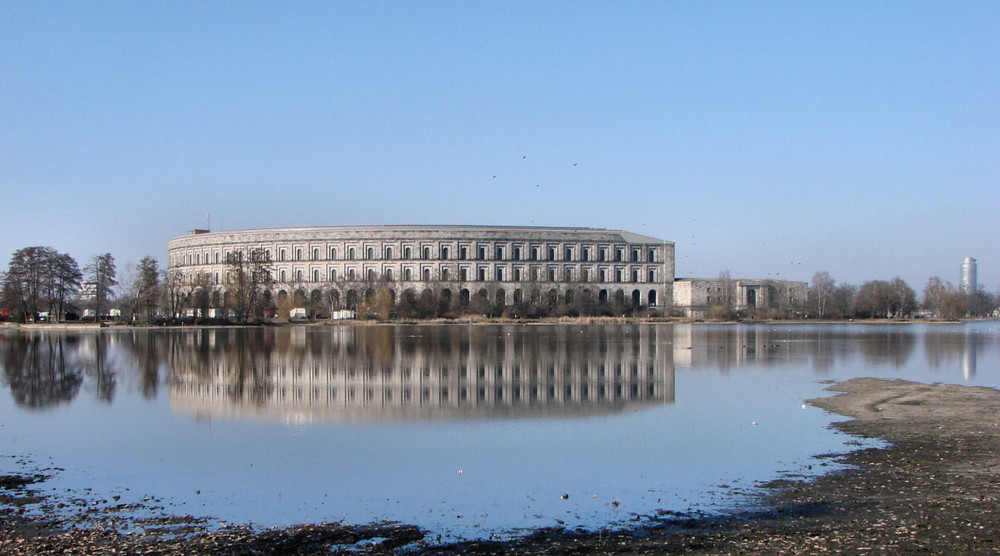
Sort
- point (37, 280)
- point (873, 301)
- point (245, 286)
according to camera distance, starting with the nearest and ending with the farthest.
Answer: point (37, 280)
point (245, 286)
point (873, 301)

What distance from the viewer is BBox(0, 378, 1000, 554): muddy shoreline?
7953 millimetres

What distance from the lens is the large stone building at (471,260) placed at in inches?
4786

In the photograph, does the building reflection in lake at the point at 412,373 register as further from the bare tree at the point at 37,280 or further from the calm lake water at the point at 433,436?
the bare tree at the point at 37,280

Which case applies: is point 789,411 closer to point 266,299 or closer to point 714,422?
point 714,422

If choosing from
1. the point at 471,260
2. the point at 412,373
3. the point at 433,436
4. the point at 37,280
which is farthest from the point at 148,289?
the point at 433,436

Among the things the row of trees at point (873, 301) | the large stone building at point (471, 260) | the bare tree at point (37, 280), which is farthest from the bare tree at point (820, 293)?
the bare tree at point (37, 280)

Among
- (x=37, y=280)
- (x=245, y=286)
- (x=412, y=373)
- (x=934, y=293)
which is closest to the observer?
(x=412, y=373)

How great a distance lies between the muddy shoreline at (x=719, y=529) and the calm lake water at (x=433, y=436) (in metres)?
0.47

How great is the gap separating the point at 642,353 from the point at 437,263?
86.3 metres

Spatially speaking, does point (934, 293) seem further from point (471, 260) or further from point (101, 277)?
point (101, 277)

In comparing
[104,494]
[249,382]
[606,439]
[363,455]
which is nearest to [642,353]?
[249,382]

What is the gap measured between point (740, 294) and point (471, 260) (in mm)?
41829

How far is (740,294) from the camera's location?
123m

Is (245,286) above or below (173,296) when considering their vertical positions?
above
